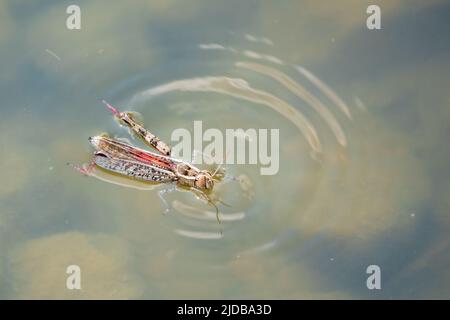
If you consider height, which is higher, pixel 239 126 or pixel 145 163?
pixel 239 126

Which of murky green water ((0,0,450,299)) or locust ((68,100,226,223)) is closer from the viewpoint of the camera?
murky green water ((0,0,450,299))

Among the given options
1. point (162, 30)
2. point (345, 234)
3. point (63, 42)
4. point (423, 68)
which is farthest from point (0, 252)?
point (423, 68)

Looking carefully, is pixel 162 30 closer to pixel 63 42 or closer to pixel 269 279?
pixel 63 42

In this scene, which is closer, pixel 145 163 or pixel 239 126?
pixel 145 163

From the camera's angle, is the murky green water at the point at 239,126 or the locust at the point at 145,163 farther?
the locust at the point at 145,163
